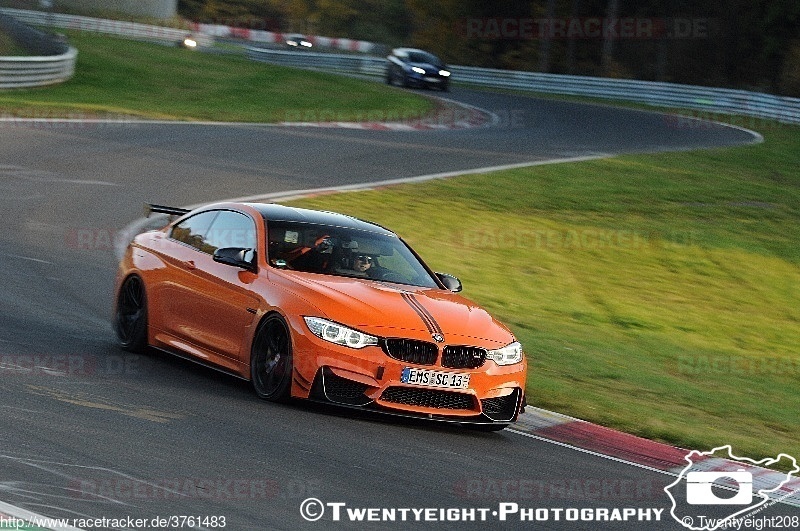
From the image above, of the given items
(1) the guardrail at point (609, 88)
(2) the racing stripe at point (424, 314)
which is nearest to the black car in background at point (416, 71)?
(1) the guardrail at point (609, 88)

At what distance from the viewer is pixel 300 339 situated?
914 centimetres

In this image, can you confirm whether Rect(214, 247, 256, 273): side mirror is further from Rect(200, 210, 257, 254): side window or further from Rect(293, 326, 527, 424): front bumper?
Rect(293, 326, 527, 424): front bumper

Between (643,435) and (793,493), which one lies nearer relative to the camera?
(793,493)

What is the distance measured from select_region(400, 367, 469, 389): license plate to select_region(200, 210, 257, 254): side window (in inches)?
73.9

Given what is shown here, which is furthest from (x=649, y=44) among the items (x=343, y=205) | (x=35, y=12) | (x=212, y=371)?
(x=212, y=371)

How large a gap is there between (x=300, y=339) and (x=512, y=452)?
1.59 metres

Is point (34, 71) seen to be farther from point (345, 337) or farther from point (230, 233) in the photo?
point (345, 337)

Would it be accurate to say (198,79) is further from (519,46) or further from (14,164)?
(519,46)

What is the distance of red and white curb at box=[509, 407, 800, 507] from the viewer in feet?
29.0

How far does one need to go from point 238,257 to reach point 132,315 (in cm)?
163

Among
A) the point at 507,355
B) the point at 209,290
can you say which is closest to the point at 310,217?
the point at 209,290

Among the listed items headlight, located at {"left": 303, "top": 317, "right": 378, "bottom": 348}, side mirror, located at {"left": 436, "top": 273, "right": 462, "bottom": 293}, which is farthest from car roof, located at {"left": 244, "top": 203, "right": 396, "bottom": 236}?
headlight, located at {"left": 303, "top": 317, "right": 378, "bottom": 348}

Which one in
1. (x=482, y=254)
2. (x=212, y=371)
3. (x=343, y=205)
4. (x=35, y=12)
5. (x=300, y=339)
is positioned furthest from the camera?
(x=35, y=12)

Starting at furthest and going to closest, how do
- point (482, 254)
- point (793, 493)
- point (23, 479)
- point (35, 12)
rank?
point (35, 12), point (482, 254), point (793, 493), point (23, 479)
